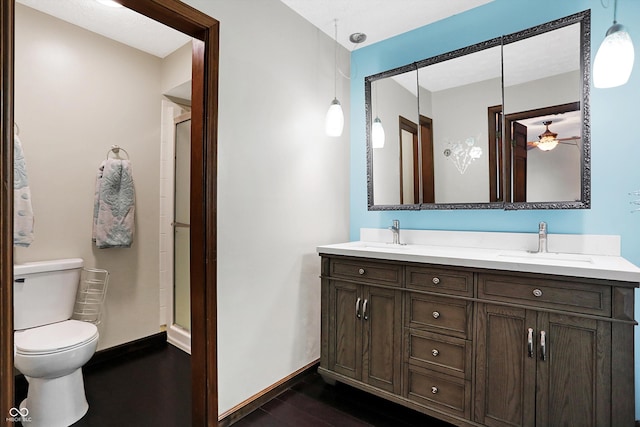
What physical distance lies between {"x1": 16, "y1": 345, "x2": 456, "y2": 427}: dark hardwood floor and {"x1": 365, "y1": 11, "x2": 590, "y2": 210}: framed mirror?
1.32 metres

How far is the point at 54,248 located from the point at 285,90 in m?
1.96

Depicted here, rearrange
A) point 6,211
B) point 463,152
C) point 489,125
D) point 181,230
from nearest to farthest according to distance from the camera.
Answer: point 6,211
point 489,125
point 463,152
point 181,230

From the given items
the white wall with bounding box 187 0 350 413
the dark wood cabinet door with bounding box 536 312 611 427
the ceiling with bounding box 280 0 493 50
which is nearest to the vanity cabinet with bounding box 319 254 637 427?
the dark wood cabinet door with bounding box 536 312 611 427

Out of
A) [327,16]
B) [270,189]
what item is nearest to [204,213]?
[270,189]

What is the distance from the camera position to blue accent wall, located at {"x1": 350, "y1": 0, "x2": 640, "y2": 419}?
164cm

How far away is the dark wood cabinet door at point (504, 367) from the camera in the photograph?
145 cm

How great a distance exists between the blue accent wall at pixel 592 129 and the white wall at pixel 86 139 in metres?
2.02

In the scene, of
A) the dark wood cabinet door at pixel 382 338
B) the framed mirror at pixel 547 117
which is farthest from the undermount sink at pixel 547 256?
the dark wood cabinet door at pixel 382 338

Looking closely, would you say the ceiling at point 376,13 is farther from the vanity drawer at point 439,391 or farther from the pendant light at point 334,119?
the vanity drawer at point 439,391

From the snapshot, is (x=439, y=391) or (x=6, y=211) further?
(x=439, y=391)

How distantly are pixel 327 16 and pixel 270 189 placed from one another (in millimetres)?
1279

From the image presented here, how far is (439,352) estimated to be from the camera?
5.52ft

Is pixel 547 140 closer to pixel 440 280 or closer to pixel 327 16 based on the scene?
pixel 440 280

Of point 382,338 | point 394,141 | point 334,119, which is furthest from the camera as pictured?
point 394,141
